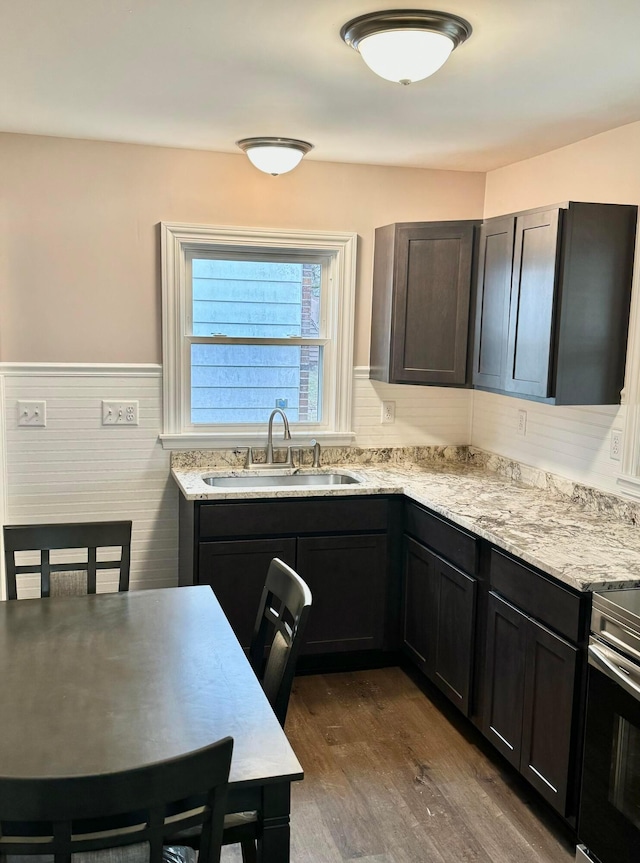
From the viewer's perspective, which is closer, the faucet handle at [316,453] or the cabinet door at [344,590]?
the cabinet door at [344,590]

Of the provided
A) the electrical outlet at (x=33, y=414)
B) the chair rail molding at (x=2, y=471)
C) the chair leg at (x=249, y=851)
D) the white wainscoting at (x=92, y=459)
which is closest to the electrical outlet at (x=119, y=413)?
the white wainscoting at (x=92, y=459)

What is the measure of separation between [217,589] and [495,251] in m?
1.87

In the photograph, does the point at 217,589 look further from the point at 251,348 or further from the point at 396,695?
the point at 251,348

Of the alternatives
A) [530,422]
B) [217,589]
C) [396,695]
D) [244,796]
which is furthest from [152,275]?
[244,796]

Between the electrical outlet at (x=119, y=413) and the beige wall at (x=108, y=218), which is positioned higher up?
the beige wall at (x=108, y=218)

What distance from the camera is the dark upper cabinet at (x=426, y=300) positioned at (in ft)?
11.8

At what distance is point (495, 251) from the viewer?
337 cm

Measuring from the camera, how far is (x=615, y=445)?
3.07 meters

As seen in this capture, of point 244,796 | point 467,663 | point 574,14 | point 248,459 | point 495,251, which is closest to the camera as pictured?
point 244,796

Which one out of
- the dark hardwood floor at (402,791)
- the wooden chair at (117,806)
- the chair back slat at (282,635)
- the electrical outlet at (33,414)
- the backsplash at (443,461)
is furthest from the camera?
the electrical outlet at (33,414)

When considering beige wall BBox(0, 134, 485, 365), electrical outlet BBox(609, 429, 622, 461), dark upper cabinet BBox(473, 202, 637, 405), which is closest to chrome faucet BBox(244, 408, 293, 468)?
beige wall BBox(0, 134, 485, 365)

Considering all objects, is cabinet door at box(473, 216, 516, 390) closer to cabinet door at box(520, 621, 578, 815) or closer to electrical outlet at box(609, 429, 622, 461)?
electrical outlet at box(609, 429, 622, 461)

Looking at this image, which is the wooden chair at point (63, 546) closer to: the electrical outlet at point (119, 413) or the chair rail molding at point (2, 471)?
the chair rail molding at point (2, 471)

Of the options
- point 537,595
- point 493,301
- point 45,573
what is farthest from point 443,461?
point 45,573
